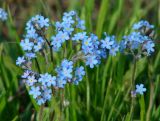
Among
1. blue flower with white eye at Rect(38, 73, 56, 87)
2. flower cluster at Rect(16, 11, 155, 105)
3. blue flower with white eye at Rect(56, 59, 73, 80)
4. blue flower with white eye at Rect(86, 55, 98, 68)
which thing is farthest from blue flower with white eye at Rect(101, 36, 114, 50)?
blue flower with white eye at Rect(38, 73, 56, 87)

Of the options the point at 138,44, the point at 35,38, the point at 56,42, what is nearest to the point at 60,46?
the point at 56,42

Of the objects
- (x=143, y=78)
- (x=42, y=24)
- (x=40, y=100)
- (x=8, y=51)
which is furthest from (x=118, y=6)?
(x=40, y=100)

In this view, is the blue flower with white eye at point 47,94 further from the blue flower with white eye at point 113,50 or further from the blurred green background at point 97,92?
the blue flower with white eye at point 113,50

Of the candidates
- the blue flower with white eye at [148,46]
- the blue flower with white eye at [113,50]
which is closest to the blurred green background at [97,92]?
the blue flower with white eye at [113,50]

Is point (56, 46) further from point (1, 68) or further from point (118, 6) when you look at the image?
point (118, 6)

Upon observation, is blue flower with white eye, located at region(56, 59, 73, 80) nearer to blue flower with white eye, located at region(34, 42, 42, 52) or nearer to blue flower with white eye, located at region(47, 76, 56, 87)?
blue flower with white eye, located at region(47, 76, 56, 87)

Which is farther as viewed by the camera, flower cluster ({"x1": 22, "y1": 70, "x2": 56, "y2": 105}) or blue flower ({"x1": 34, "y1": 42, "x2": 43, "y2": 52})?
blue flower ({"x1": 34, "y1": 42, "x2": 43, "y2": 52})

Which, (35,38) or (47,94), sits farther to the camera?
(35,38)

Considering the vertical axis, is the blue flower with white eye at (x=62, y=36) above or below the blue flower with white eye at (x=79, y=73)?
above

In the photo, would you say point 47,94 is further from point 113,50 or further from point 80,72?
point 113,50
